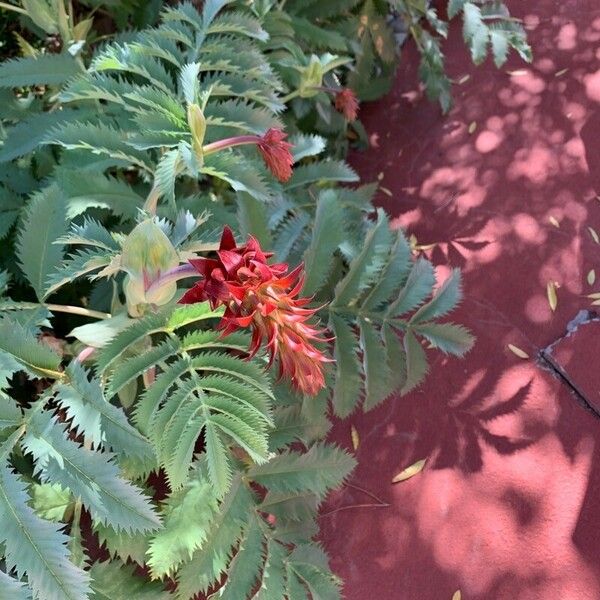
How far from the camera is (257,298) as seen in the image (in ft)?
2.29

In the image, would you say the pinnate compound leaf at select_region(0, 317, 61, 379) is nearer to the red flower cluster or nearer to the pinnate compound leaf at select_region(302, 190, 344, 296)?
the red flower cluster

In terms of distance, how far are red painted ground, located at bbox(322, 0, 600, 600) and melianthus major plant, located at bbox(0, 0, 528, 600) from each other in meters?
0.38

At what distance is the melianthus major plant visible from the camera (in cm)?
80

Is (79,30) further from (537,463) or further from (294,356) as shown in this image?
(537,463)

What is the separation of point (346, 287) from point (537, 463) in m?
0.72

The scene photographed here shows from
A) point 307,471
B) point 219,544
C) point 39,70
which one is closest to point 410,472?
point 307,471

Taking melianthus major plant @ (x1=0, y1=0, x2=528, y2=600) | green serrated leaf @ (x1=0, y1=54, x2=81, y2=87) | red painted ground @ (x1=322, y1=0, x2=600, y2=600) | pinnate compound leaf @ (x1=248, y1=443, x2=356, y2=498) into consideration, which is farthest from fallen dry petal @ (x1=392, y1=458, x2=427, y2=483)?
green serrated leaf @ (x1=0, y1=54, x2=81, y2=87)

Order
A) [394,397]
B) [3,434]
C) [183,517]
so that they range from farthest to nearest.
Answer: [394,397] → [183,517] → [3,434]

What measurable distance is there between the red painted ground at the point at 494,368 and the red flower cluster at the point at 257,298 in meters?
0.90

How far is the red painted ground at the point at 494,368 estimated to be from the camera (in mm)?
1437

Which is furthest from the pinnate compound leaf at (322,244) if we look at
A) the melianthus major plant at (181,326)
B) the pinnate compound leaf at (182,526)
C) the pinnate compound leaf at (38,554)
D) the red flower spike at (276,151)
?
the pinnate compound leaf at (38,554)

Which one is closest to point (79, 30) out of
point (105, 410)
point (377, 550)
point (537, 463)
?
point (105, 410)

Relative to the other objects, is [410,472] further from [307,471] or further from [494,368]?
[307,471]

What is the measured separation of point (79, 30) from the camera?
144 cm
